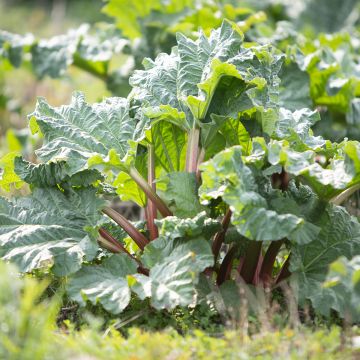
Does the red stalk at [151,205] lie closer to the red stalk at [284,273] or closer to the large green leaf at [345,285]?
the red stalk at [284,273]

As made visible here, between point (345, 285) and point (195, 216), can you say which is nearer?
point (345, 285)

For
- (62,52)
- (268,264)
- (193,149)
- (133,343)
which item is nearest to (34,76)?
(62,52)

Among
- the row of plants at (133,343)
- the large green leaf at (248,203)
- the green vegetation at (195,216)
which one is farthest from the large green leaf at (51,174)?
the row of plants at (133,343)

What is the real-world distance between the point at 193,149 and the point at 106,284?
754 millimetres

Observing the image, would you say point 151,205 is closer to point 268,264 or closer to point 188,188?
point 188,188

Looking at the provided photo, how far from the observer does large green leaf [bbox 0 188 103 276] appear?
2.89 meters

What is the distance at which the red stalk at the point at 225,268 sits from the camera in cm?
304

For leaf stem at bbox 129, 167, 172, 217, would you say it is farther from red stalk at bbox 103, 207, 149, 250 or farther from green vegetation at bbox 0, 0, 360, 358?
red stalk at bbox 103, 207, 149, 250

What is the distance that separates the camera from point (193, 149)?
3.11 m

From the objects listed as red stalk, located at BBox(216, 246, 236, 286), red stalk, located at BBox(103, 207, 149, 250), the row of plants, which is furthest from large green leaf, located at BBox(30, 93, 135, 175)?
the row of plants

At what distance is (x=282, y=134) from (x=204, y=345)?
1024 mm

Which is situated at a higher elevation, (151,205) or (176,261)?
(151,205)

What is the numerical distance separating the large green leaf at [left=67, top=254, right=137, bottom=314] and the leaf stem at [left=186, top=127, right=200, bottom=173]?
1.71 feet

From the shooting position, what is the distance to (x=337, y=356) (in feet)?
8.06
